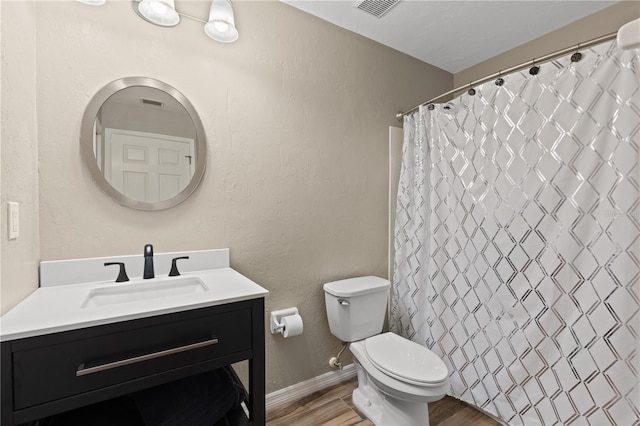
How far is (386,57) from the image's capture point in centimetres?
223

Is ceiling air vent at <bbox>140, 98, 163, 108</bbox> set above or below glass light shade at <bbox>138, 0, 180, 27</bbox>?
below

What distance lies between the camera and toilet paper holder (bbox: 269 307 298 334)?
1.72 metres

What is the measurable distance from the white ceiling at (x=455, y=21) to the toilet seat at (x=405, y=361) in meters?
1.95

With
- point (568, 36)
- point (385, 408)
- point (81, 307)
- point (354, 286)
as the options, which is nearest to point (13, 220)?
point (81, 307)

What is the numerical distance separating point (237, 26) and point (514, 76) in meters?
1.52

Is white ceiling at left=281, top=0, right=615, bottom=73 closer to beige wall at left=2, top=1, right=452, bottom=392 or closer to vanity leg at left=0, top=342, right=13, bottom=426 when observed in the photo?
beige wall at left=2, top=1, right=452, bottom=392

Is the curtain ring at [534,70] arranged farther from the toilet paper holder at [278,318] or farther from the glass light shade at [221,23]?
the toilet paper holder at [278,318]

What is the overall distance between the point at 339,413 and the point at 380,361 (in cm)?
48

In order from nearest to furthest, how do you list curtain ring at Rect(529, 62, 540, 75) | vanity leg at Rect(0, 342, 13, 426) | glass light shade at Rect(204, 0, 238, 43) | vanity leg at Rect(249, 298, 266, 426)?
vanity leg at Rect(0, 342, 13, 426), vanity leg at Rect(249, 298, 266, 426), glass light shade at Rect(204, 0, 238, 43), curtain ring at Rect(529, 62, 540, 75)

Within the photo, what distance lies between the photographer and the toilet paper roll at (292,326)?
167 centimetres

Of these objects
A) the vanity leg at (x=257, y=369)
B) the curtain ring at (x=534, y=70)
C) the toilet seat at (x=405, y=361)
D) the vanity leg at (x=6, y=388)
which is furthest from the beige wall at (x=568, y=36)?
the vanity leg at (x=6, y=388)

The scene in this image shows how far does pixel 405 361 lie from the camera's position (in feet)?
5.17

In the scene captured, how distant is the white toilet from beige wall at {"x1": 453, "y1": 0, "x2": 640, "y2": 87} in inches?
74.2

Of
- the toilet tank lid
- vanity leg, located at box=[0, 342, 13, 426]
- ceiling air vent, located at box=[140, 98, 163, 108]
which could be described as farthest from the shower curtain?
vanity leg, located at box=[0, 342, 13, 426]
